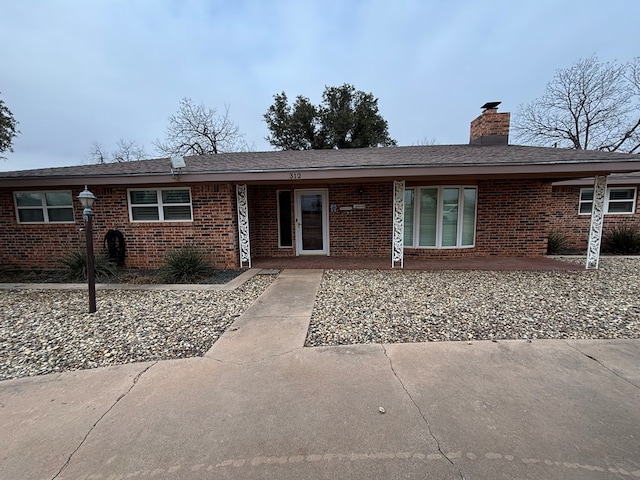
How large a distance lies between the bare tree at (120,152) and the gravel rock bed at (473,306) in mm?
26356

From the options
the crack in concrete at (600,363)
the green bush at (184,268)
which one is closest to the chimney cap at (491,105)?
the crack in concrete at (600,363)

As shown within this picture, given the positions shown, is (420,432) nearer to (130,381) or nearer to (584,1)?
(130,381)

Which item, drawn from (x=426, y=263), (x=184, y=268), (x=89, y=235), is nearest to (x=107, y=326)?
(x=89, y=235)

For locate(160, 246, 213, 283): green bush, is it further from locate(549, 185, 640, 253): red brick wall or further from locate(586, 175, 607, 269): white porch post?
locate(549, 185, 640, 253): red brick wall

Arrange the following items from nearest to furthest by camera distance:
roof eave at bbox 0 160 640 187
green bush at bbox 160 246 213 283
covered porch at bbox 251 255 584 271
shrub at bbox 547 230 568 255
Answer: roof eave at bbox 0 160 640 187 < green bush at bbox 160 246 213 283 < covered porch at bbox 251 255 584 271 < shrub at bbox 547 230 568 255

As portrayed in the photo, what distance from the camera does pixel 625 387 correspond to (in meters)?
2.47

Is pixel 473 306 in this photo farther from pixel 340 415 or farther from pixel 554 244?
pixel 554 244

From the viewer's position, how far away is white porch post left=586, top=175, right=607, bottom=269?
6761 millimetres

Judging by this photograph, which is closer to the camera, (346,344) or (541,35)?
(346,344)

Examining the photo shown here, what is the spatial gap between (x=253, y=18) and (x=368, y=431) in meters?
12.5

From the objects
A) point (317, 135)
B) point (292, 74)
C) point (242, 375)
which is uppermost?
point (292, 74)

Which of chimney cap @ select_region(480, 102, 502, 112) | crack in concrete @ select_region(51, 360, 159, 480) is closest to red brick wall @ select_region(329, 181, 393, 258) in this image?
chimney cap @ select_region(480, 102, 502, 112)

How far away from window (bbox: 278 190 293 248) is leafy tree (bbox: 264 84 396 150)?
1417cm

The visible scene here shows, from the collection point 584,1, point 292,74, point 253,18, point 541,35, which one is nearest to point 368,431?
point 253,18
